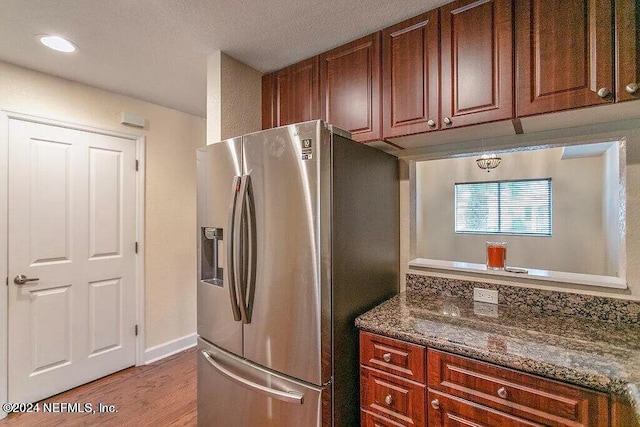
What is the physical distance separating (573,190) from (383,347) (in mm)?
3515

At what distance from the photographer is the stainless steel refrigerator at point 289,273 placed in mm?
1285

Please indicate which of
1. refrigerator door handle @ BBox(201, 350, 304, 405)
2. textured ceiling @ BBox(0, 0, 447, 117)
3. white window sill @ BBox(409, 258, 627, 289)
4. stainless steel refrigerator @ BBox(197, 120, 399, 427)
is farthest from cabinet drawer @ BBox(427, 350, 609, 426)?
textured ceiling @ BBox(0, 0, 447, 117)

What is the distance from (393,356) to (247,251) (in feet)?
2.67

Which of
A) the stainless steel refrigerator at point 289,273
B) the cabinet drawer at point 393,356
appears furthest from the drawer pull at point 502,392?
the stainless steel refrigerator at point 289,273

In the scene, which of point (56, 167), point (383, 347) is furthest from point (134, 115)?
point (383, 347)

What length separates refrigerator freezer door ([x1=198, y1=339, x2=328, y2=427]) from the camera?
130 cm

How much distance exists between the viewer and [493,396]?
106 cm

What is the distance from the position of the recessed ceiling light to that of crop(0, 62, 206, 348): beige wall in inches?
22.7

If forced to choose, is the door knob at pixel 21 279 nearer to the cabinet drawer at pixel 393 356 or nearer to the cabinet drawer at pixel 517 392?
the cabinet drawer at pixel 393 356

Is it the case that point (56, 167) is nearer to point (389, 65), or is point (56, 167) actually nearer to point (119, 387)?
point (119, 387)

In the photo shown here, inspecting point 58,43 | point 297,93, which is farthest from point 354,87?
point 58,43

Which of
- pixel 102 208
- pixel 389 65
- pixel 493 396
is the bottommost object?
pixel 493 396

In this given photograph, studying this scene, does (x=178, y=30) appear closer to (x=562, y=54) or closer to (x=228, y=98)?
(x=228, y=98)

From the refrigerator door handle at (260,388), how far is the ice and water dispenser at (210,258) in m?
0.42
